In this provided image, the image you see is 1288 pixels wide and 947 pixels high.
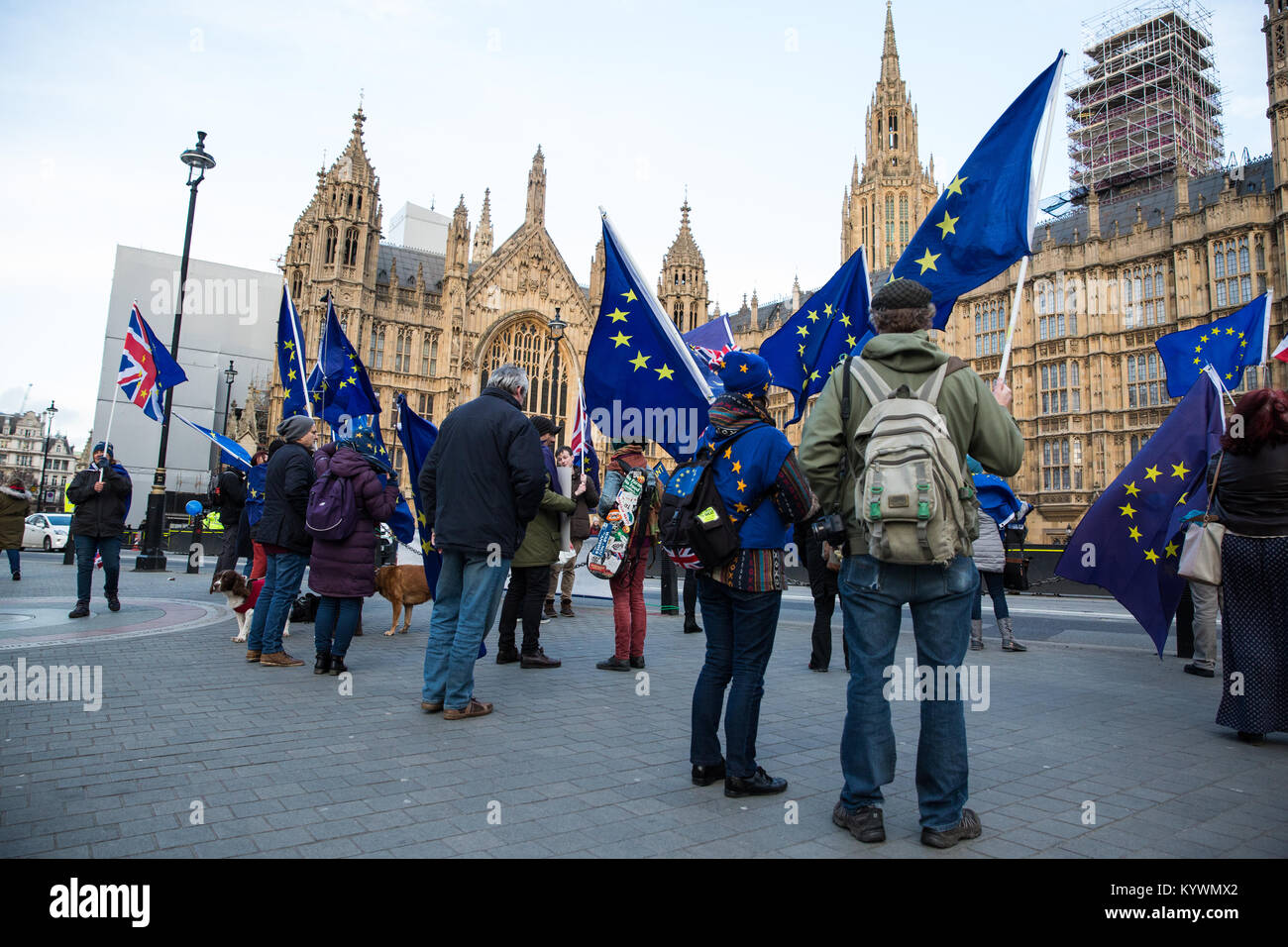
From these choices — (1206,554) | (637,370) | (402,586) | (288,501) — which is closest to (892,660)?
(1206,554)

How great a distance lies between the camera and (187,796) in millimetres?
3119

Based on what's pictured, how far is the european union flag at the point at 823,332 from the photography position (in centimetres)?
822

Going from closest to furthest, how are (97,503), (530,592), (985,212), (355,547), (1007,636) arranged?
1. (985,212)
2. (355,547)
3. (530,592)
4. (1007,636)
5. (97,503)

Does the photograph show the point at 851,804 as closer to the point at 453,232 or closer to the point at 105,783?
the point at 105,783

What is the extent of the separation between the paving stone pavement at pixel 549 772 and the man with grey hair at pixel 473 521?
0.94 feet

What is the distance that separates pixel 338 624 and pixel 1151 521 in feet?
22.4

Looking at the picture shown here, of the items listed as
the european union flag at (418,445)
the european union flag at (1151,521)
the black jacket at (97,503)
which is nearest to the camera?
the european union flag at (1151,521)

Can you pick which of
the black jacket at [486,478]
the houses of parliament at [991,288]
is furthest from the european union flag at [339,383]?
the houses of parliament at [991,288]

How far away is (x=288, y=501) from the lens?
6.38 m

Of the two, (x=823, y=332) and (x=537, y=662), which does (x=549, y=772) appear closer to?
(x=537, y=662)

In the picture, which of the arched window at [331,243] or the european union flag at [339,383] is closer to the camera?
the european union flag at [339,383]

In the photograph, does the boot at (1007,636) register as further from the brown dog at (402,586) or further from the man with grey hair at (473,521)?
the brown dog at (402,586)

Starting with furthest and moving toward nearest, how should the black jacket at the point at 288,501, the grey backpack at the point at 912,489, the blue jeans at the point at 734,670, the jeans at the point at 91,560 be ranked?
the jeans at the point at 91,560 < the black jacket at the point at 288,501 < the blue jeans at the point at 734,670 < the grey backpack at the point at 912,489

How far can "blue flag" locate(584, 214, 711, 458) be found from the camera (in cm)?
583
